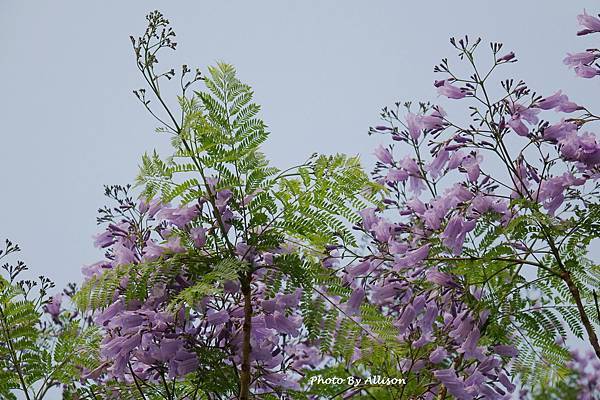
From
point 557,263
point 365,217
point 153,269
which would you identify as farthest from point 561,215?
point 153,269

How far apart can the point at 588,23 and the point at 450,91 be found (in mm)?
492

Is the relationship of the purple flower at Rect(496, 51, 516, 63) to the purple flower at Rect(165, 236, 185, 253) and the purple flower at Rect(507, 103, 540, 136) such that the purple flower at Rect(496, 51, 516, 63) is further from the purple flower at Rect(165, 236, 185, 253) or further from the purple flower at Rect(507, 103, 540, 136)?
the purple flower at Rect(165, 236, 185, 253)

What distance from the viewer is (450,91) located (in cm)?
279

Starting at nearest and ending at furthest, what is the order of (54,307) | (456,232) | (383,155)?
(456,232)
(383,155)
(54,307)

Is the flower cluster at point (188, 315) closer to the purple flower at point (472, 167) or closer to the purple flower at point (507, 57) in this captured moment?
the purple flower at point (472, 167)

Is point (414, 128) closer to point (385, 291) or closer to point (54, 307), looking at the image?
point (385, 291)

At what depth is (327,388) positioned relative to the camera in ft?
8.69

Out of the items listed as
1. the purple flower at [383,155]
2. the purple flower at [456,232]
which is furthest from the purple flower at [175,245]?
the purple flower at [383,155]

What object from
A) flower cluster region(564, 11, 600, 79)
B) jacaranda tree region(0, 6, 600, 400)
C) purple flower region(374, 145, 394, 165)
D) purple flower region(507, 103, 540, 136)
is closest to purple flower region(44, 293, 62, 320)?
jacaranda tree region(0, 6, 600, 400)

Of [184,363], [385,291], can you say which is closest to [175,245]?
[184,363]

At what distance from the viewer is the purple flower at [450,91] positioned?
277 cm

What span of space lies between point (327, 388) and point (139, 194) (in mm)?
871

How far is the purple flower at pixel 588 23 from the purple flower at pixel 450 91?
0.43 meters

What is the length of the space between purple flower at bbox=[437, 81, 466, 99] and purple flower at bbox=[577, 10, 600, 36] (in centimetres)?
43
